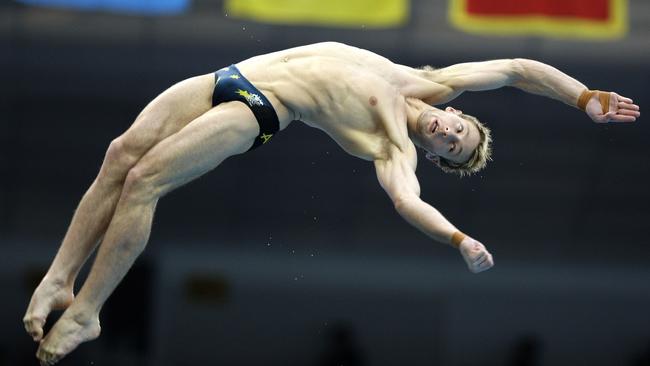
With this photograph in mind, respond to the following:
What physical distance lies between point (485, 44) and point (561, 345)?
2.25m

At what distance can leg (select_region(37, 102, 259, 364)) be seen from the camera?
13.7 feet

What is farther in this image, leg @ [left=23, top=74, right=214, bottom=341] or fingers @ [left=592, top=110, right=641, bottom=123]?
fingers @ [left=592, top=110, right=641, bottom=123]

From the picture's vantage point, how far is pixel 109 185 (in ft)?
14.1

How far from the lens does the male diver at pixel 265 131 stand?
4211 millimetres

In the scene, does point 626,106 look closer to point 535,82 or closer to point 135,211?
point 535,82

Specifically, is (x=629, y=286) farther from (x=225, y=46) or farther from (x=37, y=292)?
(x=37, y=292)

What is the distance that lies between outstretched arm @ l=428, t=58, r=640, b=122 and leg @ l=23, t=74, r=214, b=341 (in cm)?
107

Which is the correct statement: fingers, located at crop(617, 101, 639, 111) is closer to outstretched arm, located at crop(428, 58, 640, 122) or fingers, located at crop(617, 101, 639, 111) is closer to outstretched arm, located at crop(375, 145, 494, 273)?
outstretched arm, located at crop(428, 58, 640, 122)

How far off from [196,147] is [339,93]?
617 millimetres

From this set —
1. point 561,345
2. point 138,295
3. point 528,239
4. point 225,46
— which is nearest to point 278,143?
point 225,46

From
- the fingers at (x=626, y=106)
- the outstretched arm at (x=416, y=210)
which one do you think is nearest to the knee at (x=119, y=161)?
the outstretched arm at (x=416, y=210)

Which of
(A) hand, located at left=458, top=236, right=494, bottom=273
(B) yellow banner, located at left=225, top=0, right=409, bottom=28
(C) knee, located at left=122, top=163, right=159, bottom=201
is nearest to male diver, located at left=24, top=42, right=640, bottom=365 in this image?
(C) knee, located at left=122, top=163, right=159, bottom=201

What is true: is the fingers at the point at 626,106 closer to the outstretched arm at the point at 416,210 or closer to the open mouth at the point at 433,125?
the open mouth at the point at 433,125

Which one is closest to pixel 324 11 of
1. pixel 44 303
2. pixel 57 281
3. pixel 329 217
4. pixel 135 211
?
pixel 329 217
